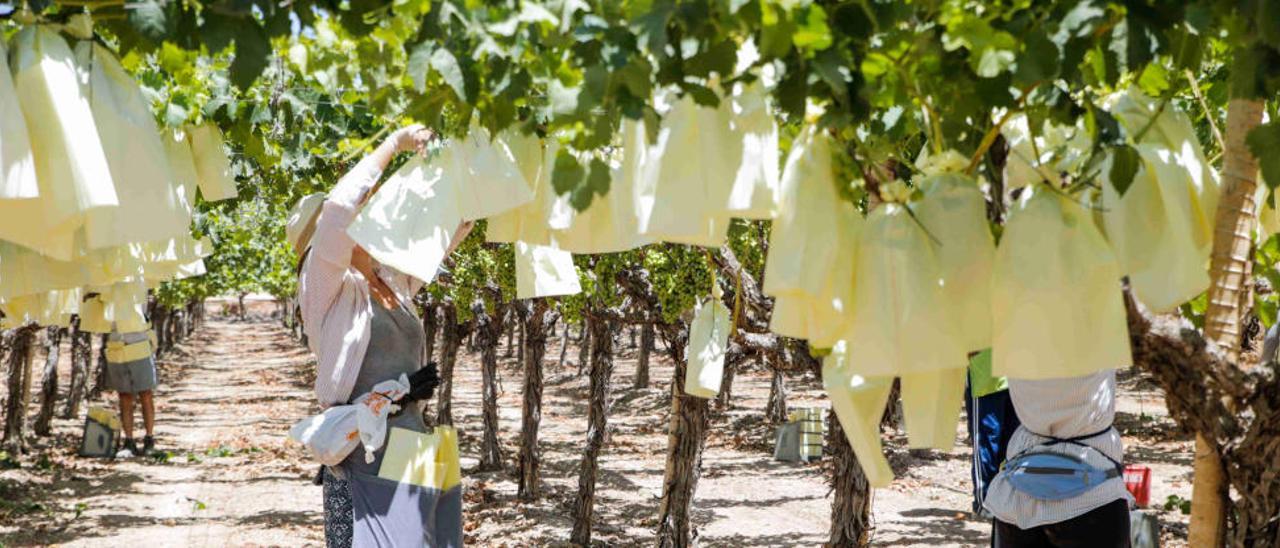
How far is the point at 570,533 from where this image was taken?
8.94 m

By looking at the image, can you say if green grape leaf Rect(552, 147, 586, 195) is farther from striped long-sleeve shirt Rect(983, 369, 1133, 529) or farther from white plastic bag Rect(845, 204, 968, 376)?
striped long-sleeve shirt Rect(983, 369, 1133, 529)

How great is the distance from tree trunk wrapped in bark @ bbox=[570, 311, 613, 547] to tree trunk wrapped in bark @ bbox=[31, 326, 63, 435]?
6.57 metres

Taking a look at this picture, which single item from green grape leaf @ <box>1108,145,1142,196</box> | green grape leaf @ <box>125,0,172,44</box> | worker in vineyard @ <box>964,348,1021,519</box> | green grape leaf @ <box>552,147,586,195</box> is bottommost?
worker in vineyard @ <box>964,348,1021,519</box>

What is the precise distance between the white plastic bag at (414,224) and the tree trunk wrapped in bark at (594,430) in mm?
5831

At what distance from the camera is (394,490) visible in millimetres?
3016

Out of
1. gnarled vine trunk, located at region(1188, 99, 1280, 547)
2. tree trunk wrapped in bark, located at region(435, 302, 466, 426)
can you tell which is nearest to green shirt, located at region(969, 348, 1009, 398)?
gnarled vine trunk, located at region(1188, 99, 1280, 547)

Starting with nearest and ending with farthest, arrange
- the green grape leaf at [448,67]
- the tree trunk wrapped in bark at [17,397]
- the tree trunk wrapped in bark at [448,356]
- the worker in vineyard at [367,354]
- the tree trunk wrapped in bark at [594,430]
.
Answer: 1. the green grape leaf at [448,67]
2. the worker in vineyard at [367,354]
3. the tree trunk wrapped in bark at [594,430]
4. the tree trunk wrapped in bark at [17,397]
5. the tree trunk wrapped in bark at [448,356]

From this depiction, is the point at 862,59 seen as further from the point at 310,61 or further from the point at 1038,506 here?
the point at 1038,506

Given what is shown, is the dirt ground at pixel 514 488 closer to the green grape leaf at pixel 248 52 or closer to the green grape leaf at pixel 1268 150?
the green grape leaf at pixel 248 52

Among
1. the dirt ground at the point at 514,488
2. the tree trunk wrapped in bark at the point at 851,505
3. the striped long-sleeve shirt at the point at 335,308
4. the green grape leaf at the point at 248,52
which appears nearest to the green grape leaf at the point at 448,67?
the green grape leaf at the point at 248,52

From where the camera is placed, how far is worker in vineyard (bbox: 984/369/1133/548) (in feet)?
10.3

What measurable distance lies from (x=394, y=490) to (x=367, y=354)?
36 centimetres

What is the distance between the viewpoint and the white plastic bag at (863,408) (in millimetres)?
1514

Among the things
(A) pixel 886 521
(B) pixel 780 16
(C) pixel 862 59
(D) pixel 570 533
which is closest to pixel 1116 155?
(C) pixel 862 59
